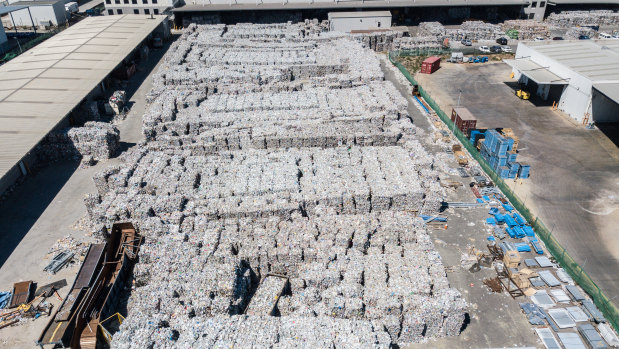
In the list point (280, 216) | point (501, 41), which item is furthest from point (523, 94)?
point (280, 216)

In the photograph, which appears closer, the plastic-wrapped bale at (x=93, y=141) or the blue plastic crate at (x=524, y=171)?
the blue plastic crate at (x=524, y=171)

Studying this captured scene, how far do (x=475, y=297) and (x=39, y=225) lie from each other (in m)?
25.8

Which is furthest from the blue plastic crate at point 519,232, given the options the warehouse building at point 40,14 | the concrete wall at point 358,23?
the warehouse building at point 40,14

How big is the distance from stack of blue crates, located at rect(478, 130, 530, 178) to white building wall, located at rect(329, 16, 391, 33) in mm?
34386

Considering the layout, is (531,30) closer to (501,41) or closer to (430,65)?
(501,41)

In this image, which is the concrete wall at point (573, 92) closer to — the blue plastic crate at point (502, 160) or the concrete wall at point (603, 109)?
the concrete wall at point (603, 109)

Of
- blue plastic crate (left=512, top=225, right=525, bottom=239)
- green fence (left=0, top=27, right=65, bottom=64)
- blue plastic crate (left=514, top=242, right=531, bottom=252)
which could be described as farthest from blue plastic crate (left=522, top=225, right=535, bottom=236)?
green fence (left=0, top=27, right=65, bottom=64)

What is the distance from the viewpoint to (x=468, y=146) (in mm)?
32531

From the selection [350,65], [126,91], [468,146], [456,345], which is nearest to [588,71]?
[468,146]

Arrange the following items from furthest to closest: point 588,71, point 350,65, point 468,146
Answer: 1. point 350,65
2. point 588,71
3. point 468,146

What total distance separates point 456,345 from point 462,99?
28.6 meters

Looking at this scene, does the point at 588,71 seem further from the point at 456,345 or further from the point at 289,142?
the point at 456,345

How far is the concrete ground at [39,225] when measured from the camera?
20.5m

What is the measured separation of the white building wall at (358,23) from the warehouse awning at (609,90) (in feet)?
104
